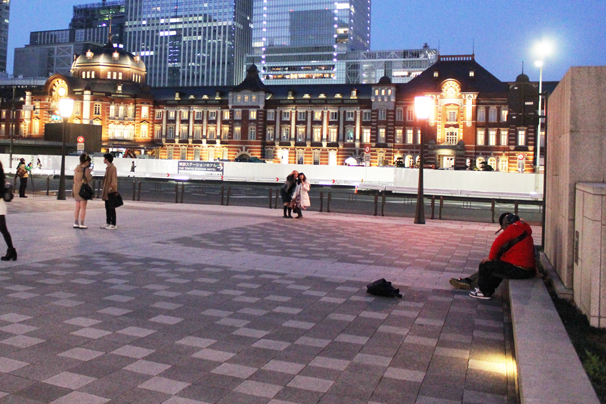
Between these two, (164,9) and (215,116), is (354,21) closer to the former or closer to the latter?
(164,9)

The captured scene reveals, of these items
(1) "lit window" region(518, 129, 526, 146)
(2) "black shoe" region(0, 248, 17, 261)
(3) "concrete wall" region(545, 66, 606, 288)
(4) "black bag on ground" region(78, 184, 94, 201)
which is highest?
(1) "lit window" region(518, 129, 526, 146)

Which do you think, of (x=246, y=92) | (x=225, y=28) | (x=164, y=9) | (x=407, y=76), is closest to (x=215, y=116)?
(x=246, y=92)

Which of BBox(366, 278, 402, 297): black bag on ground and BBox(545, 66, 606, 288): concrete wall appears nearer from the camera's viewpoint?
BBox(545, 66, 606, 288): concrete wall

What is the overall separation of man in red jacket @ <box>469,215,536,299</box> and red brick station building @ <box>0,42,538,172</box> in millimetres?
62799

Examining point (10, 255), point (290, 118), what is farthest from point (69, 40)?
point (10, 255)

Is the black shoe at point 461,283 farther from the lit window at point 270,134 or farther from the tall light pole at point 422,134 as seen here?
the lit window at point 270,134

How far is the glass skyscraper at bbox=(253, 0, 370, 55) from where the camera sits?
146625mm

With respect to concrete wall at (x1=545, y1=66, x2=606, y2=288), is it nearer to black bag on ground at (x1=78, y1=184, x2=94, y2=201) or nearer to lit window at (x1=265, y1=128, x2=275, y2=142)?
black bag on ground at (x1=78, y1=184, x2=94, y2=201)

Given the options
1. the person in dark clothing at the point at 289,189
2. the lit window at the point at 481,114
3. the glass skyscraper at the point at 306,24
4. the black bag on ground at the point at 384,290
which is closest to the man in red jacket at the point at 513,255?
the black bag on ground at the point at 384,290

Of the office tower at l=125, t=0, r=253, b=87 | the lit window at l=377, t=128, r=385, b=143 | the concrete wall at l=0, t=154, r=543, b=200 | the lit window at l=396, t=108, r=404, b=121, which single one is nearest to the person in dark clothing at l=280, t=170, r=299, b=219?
the concrete wall at l=0, t=154, r=543, b=200

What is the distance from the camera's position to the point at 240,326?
249 inches

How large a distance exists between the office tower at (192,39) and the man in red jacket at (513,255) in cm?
15395

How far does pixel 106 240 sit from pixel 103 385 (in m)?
8.28

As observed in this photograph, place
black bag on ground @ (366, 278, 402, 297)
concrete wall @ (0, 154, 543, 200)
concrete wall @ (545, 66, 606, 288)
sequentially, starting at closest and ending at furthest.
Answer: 1. concrete wall @ (545, 66, 606, 288)
2. black bag on ground @ (366, 278, 402, 297)
3. concrete wall @ (0, 154, 543, 200)
